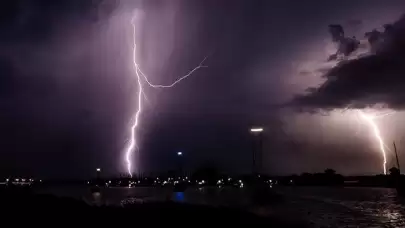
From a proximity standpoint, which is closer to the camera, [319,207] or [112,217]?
[112,217]

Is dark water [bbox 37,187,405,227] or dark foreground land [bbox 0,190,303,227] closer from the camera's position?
dark foreground land [bbox 0,190,303,227]

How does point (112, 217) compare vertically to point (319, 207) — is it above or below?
above

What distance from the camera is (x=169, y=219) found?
1193 inches

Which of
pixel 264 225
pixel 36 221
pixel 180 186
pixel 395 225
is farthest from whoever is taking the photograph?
pixel 180 186

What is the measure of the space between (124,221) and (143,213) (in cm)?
472

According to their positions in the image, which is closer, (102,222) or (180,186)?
(102,222)

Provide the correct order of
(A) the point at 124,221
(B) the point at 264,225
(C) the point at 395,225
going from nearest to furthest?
(A) the point at 124,221
(B) the point at 264,225
(C) the point at 395,225

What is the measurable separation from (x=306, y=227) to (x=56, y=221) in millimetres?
19682

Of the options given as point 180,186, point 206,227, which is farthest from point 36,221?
Answer: point 180,186

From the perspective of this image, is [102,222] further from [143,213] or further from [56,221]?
[143,213]

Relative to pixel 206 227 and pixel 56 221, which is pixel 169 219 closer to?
pixel 206 227

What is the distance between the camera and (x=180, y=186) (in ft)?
434

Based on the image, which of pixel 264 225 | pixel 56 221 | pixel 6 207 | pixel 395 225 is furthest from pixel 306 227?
pixel 6 207

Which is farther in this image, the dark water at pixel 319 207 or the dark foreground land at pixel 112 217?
the dark water at pixel 319 207
